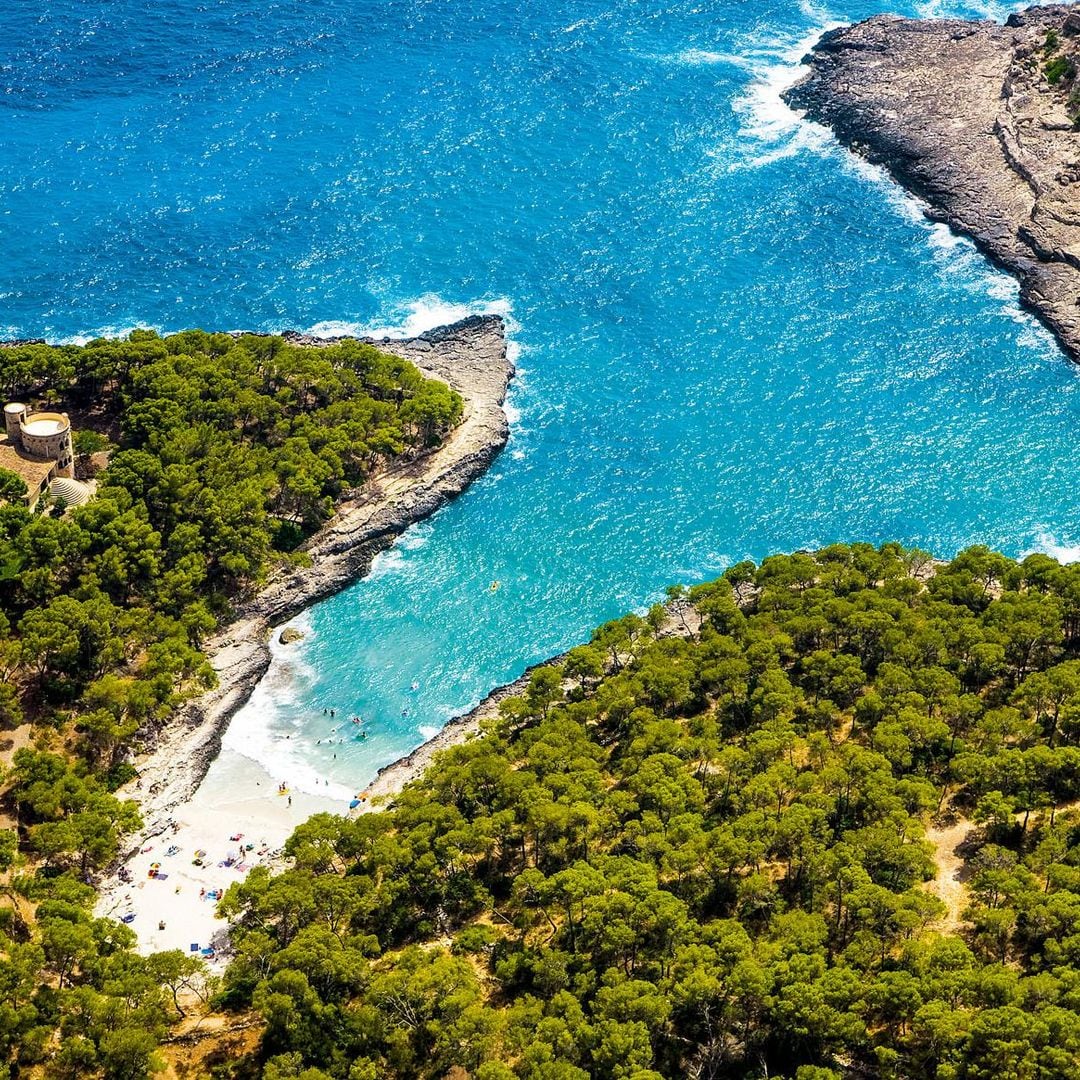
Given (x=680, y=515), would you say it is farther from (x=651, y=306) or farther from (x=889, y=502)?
(x=651, y=306)

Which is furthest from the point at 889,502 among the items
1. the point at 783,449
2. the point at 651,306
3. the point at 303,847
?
the point at 303,847

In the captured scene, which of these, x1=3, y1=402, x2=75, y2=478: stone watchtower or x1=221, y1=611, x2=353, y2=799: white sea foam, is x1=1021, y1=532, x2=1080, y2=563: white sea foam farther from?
x1=3, y1=402, x2=75, y2=478: stone watchtower

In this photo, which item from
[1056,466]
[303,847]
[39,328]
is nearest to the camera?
[303,847]

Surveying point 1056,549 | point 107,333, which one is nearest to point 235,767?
point 107,333

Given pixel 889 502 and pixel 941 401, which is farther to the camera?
pixel 941 401

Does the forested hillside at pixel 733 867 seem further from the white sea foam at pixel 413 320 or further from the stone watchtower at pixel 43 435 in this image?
the white sea foam at pixel 413 320

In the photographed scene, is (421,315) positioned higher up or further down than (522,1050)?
higher up

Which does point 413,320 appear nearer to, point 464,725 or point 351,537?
point 351,537

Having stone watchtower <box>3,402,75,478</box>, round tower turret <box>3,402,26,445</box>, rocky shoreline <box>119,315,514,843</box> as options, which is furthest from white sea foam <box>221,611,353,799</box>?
round tower turret <box>3,402,26,445</box>
